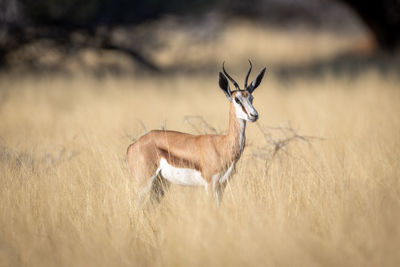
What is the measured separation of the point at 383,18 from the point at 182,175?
1186cm

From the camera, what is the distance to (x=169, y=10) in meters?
13.6

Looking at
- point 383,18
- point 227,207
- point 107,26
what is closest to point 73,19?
point 107,26

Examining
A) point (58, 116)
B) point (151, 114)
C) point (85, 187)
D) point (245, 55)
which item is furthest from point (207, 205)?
point (245, 55)

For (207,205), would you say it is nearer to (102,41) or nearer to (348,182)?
(348,182)

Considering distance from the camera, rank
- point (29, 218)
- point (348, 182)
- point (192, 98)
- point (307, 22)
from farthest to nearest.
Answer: point (307, 22) < point (192, 98) < point (348, 182) < point (29, 218)

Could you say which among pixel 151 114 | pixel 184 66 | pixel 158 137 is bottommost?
pixel 158 137

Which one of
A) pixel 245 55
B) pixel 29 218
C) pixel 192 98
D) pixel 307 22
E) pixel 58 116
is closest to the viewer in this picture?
pixel 29 218

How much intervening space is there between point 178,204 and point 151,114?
16.4 feet

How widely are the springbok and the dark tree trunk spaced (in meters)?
10.7

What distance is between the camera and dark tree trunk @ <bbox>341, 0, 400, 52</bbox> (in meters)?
12.9

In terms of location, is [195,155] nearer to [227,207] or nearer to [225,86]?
[227,207]

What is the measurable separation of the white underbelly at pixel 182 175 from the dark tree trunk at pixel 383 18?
11043mm

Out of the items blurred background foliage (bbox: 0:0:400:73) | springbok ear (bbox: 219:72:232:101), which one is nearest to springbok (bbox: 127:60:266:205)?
springbok ear (bbox: 219:72:232:101)

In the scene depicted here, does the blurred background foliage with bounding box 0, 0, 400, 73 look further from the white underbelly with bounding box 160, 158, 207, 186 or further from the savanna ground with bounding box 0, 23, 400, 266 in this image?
the white underbelly with bounding box 160, 158, 207, 186
